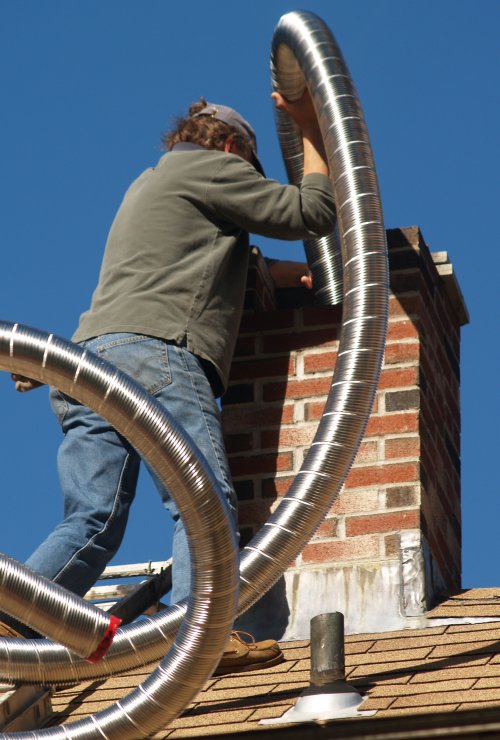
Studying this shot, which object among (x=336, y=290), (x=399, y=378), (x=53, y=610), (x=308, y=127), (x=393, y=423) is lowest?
(x=53, y=610)

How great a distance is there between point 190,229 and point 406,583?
1373 mm

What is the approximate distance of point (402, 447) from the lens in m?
6.03

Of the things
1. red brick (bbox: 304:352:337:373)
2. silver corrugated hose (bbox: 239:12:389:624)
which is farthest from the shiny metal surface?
red brick (bbox: 304:352:337:373)

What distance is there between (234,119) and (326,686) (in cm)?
229

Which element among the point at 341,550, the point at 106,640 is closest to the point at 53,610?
the point at 106,640

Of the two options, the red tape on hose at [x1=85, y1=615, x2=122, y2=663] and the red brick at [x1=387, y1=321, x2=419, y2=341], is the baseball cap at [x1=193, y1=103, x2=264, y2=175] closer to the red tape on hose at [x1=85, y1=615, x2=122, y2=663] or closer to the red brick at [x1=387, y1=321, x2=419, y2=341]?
the red brick at [x1=387, y1=321, x2=419, y2=341]

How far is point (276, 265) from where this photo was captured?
6797mm

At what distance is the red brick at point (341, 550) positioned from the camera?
588cm

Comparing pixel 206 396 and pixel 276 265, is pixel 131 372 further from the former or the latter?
pixel 276 265

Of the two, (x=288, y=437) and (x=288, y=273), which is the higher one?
(x=288, y=273)

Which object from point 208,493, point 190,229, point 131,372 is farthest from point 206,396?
point 208,493

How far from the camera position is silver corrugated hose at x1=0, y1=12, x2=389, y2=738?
16.1 feet

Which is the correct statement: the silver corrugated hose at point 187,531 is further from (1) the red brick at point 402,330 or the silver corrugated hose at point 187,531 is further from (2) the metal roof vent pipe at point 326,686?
(1) the red brick at point 402,330

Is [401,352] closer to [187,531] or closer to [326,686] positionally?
[326,686]
